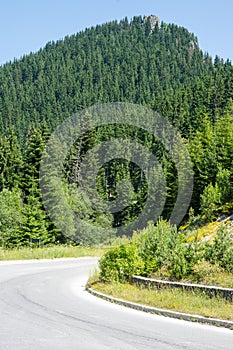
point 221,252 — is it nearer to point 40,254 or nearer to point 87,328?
point 87,328

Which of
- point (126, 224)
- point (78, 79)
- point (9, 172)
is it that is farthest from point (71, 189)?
point (78, 79)

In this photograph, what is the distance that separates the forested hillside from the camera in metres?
53.2

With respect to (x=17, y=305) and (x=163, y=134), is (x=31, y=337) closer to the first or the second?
(x=17, y=305)

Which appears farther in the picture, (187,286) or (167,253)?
(167,253)

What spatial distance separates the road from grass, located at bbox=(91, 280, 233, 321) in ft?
2.11

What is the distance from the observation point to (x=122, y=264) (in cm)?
1723

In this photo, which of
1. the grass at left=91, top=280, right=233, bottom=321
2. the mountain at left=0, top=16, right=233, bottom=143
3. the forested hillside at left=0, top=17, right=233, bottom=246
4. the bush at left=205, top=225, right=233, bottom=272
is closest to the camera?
the grass at left=91, top=280, right=233, bottom=321

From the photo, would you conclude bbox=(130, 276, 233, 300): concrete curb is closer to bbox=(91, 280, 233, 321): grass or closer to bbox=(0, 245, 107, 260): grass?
bbox=(91, 280, 233, 321): grass

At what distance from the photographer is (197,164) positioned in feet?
187

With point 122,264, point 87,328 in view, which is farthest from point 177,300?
point 122,264

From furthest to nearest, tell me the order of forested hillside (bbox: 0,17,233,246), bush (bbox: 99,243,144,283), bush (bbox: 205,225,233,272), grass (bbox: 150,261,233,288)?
forested hillside (bbox: 0,17,233,246) → bush (bbox: 99,243,144,283) → bush (bbox: 205,225,233,272) → grass (bbox: 150,261,233,288)

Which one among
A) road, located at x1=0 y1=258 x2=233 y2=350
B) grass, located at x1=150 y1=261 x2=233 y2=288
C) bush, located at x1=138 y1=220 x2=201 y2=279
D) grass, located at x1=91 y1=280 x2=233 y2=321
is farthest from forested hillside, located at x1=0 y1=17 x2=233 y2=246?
road, located at x1=0 y1=258 x2=233 y2=350

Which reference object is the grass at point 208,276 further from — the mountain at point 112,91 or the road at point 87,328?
the mountain at point 112,91

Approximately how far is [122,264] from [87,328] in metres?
7.12
